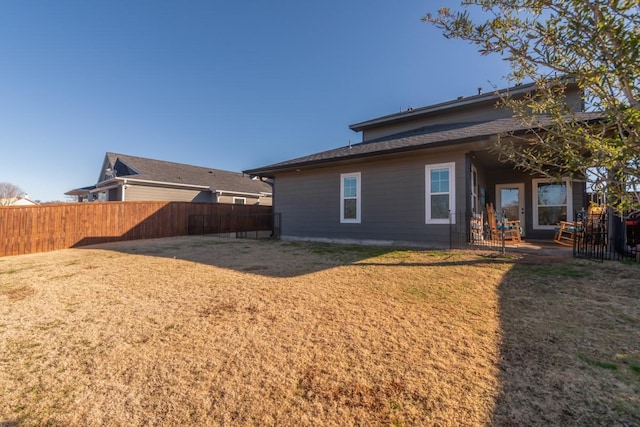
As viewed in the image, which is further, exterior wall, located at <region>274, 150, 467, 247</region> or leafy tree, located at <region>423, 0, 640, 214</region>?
exterior wall, located at <region>274, 150, 467, 247</region>

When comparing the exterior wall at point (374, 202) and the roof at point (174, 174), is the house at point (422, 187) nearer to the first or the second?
the exterior wall at point (374, 202)

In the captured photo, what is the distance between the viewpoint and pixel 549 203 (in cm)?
880

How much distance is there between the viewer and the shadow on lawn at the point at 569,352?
62.0 inches

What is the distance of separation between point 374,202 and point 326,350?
21.5ft

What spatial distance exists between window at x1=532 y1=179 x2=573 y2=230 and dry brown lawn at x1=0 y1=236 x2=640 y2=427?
5.00m

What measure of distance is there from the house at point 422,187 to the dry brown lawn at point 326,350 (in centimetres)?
315

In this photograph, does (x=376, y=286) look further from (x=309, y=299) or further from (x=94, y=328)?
(x=94, y=328)

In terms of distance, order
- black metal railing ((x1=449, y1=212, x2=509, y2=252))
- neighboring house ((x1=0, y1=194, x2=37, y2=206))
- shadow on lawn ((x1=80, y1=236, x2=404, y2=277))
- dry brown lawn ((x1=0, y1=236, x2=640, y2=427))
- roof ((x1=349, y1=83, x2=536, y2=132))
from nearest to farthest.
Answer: dry brown lawn ((x1=0, y1=236, x2=640, y2=427))
shadow on lawn ((x1=80, y1=236, x2=404, y2=277))
black metal railing ((x1=449, y1=212, x2=509, y2=252))
roof ((x1=349, y1=83, x2=536, y2=132))
neighboring house ((x1=0, y1=194, x2=37, y2=206))

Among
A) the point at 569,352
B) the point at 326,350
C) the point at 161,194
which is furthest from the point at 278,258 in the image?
the point at 161,194

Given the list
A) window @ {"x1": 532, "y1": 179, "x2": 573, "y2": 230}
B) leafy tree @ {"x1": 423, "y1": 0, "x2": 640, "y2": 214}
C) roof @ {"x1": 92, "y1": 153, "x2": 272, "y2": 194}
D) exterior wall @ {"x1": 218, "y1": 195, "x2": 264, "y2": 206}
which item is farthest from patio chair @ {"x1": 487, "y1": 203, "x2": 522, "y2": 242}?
exterior wall @ {"x1": 218, "y1": 195, "x2": 264, "y2": 206}

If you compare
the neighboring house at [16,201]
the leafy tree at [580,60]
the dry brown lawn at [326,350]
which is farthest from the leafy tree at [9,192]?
the leafy tree at [580,60]

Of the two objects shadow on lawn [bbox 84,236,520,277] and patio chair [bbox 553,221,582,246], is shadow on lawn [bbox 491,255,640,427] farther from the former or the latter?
patio chair [bbox 553,221,582,246]

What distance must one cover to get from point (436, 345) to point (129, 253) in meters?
8.36

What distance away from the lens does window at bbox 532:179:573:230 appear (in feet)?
28.0
